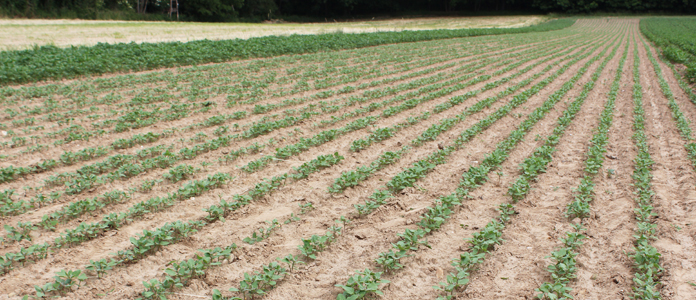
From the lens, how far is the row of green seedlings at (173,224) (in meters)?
4.07

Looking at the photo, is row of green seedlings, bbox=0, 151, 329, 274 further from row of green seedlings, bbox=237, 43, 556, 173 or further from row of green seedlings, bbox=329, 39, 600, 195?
row of green seedlings, bbox=329, 39, 600, 195

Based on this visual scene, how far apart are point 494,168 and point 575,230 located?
203 centimetres

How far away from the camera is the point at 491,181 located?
602 centimetres

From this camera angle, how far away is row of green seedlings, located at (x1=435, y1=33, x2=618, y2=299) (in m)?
3.79

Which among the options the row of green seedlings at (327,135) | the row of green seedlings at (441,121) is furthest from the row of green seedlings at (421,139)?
the row of green seedlings at (327,135)

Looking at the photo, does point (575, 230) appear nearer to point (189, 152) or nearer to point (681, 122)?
point (189, 152)

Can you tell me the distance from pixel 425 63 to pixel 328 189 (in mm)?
13605

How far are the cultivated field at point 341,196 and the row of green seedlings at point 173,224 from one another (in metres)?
0.02

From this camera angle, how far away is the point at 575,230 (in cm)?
455

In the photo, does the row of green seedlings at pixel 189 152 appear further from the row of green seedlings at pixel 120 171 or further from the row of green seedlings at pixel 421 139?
the row of green seedlings at pixel 421 139

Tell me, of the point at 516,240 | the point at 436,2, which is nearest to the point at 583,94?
the point at 516,240

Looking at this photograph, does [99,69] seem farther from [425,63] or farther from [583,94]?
[583,94]

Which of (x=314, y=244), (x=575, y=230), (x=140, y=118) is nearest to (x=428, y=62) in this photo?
(x=140, y=118)

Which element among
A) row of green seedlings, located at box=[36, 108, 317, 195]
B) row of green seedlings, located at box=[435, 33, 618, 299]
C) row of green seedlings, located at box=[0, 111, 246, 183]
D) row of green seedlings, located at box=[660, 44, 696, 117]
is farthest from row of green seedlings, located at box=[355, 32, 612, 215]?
row of green seedlings, located at box=[660, 44, 696, 117]
